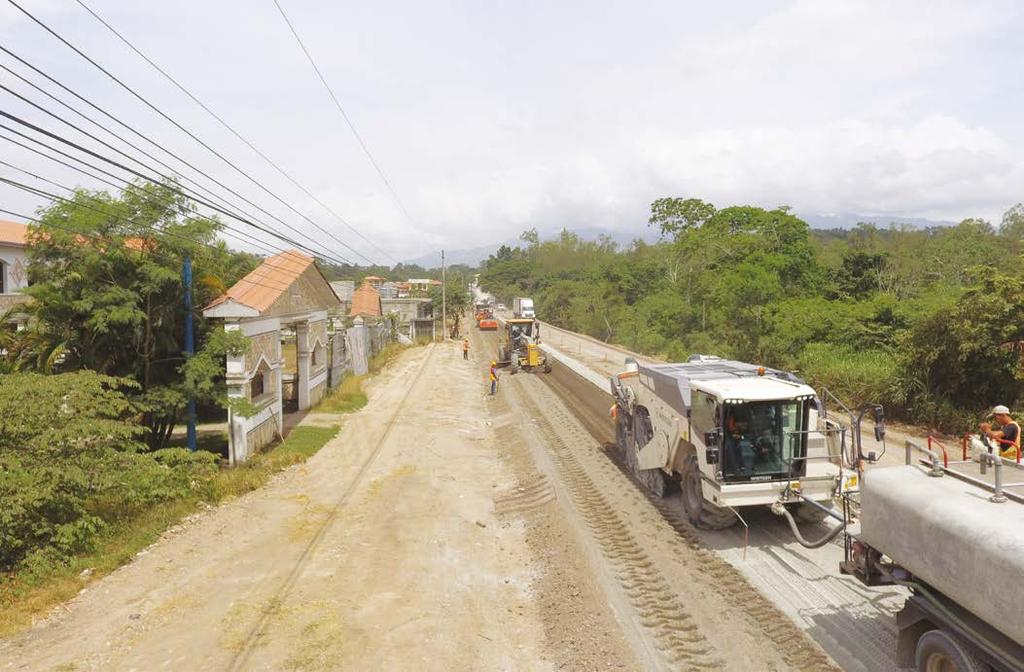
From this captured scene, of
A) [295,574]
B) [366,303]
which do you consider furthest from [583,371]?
[366,303]

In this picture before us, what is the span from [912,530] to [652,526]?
5623mm

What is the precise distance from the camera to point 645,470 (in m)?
12.4

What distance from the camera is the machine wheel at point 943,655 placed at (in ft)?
16.1

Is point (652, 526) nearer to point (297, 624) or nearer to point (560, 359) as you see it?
point (297, 624)

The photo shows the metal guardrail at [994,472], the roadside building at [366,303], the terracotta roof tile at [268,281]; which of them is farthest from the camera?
the roadside building at [366,303]

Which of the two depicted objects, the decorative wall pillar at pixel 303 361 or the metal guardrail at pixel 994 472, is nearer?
the metal guardrail at pixel 994 472

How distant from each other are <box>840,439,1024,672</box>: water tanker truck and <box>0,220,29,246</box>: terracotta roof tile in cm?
3107

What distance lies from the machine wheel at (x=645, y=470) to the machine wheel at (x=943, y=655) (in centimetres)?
614

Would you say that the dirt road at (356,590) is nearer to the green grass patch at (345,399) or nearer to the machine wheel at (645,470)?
the machine wheel at (645,470)

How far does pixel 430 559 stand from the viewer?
973 centimetres

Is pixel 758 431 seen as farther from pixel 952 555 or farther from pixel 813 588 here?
pixel 952 555

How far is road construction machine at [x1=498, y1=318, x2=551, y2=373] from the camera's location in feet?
106

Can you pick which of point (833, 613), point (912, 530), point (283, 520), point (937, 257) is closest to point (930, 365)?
point (833, 613)

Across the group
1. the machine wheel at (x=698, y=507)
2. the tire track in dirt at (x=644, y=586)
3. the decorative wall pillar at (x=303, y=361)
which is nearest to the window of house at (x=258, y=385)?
the decorative wall pillar at (x=303, y=361)
